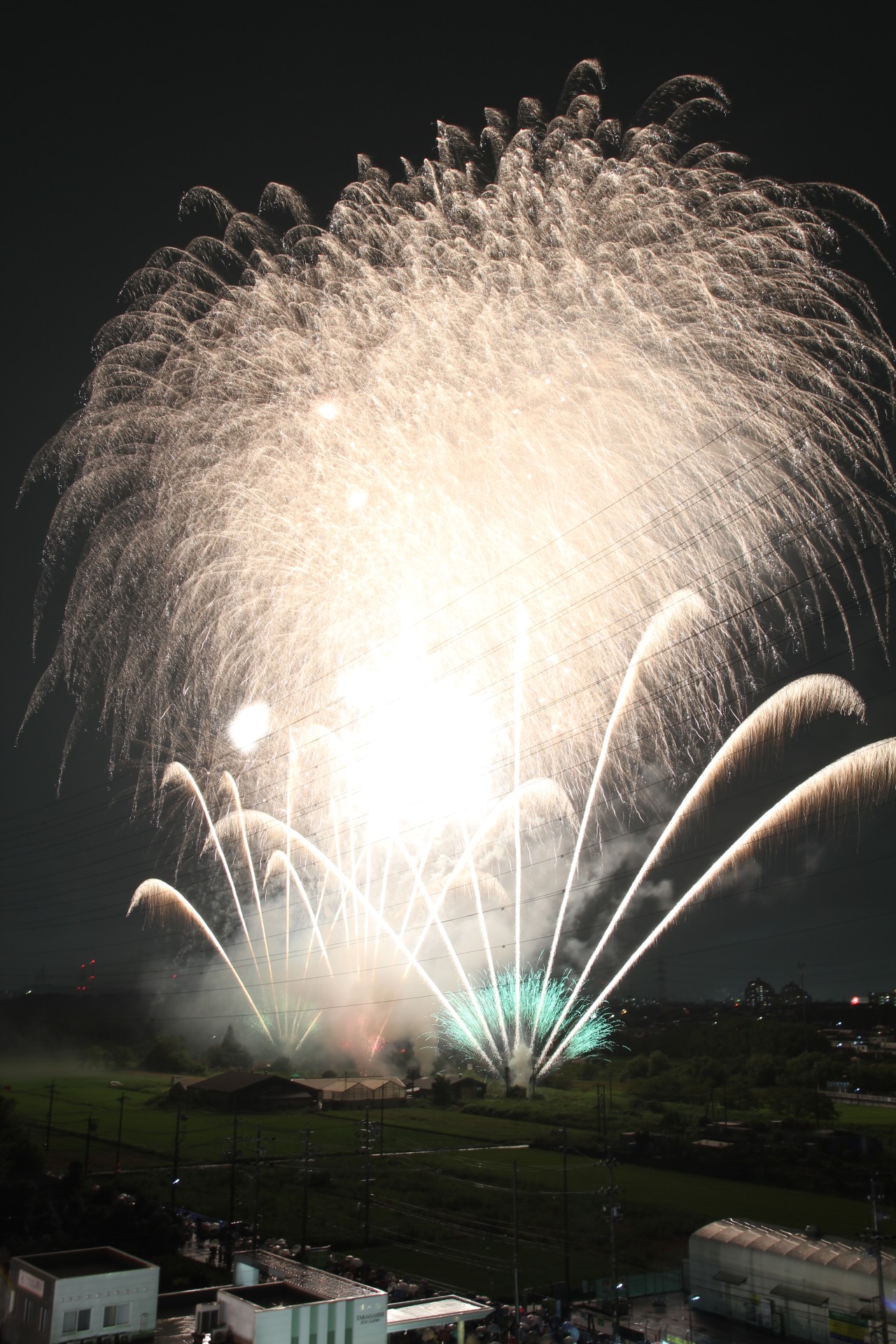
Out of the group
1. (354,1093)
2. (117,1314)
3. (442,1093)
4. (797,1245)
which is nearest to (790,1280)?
(797,1245)

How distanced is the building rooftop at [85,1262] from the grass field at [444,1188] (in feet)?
15.6

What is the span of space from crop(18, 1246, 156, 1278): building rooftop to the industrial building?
12.8 metres

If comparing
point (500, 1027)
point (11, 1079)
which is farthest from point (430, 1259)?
point (11, 1079)

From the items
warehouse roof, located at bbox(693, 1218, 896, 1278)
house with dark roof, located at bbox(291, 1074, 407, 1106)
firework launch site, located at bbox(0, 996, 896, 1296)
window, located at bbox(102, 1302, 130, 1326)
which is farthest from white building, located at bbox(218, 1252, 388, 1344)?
house with dark roof, located at bbox(291, 1074, 407, 1106)

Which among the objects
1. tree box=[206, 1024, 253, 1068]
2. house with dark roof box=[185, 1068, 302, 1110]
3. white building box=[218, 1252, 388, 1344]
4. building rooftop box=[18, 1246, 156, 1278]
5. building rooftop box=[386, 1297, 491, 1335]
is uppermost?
tree box=[206, 1024, 253, 1068]

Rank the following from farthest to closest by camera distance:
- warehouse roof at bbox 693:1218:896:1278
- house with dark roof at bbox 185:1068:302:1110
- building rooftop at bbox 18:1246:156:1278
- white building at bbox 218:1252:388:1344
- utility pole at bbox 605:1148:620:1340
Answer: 1. house with dark roof at bbox 185:1068:302:1110
2. warehouse roof at bbox 693:1218:896:1278
3. building rooftop at bbox 18:1246:156:1278
4. utility pole at bbox 605:1148:620:1340
5. white building at bbox 218:1252:388:1344

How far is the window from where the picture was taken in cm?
2053

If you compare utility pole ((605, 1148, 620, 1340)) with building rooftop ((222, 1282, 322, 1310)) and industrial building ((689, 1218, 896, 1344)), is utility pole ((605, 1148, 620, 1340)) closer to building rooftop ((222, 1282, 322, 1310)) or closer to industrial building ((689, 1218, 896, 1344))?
industrial building ((689, 1218, 896, 1344))

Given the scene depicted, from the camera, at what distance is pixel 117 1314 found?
20.6 m

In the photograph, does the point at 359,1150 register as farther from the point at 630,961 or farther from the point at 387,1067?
the point at 387,1067

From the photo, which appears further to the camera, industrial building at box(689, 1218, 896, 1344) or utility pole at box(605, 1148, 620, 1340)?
industrial building at box(689, 1218, 896, 1344)

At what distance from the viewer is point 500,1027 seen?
4322 centimetres

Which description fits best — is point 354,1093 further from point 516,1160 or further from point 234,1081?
point 516,1160

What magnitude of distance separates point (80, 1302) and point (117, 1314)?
0.88m
